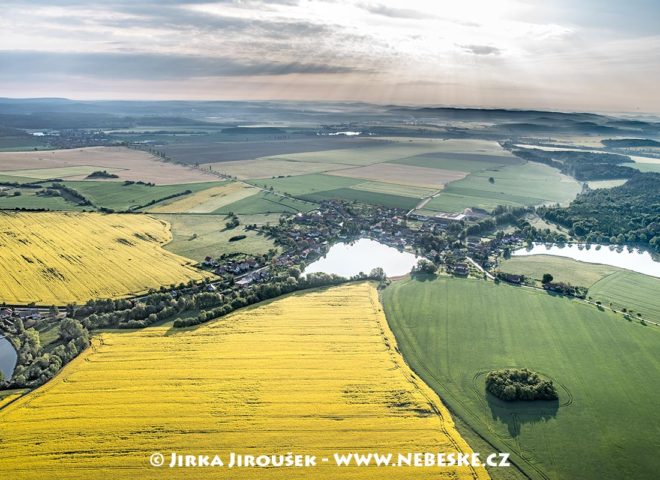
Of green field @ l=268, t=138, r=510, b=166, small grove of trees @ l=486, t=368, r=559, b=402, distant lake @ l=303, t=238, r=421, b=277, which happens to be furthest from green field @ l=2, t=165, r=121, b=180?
small grove of trees @ l=486, t=368, r=559, b=402

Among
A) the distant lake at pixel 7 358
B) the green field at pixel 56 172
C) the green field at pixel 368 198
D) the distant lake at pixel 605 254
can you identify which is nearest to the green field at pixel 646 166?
the distant lake at pixel 605 254

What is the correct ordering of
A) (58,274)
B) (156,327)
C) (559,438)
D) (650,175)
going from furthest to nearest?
(650,175) → (58,274) → (156,327) → (559,438)

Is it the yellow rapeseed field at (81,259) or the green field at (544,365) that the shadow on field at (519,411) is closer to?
the green field at (544,365)

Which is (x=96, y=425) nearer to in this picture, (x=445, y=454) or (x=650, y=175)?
(x=445, y=454)

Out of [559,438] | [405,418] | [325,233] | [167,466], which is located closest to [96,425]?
[167,466]

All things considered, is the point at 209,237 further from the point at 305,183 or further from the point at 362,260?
the point at 305,183

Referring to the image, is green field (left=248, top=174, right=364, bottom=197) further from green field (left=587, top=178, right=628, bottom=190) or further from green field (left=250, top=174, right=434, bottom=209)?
green field (left=587, top=178, right=628, bottom=190)

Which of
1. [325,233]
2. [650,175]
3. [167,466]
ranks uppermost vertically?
[650,175]

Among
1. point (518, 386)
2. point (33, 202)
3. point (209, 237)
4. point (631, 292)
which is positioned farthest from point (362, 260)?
point (33, 202)
